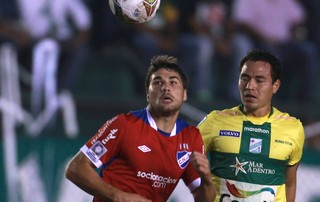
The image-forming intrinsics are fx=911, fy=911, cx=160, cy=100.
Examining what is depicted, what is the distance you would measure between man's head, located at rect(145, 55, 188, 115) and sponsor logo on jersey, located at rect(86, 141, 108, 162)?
44cm

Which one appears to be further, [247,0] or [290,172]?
[247,0]

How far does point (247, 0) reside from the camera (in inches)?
453

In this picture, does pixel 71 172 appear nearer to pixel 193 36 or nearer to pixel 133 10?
pixel 133 10

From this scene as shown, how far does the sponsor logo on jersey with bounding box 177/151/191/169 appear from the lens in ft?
19.1

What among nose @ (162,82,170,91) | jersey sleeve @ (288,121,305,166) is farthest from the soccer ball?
jersey sleeve @ (288,121,305,166)

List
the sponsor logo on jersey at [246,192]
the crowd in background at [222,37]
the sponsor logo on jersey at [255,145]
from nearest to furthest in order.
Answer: the sponsor logo on jersey at [246,192] < the sponsor logo on jersey at [255,145] < the crowd in background at [222,37]

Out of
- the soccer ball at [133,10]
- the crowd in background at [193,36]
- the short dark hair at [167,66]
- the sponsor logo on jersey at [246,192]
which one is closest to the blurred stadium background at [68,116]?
the crowd in background at [193,36]

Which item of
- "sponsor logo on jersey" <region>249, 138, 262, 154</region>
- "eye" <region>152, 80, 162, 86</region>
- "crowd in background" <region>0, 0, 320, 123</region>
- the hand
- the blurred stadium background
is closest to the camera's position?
the hand

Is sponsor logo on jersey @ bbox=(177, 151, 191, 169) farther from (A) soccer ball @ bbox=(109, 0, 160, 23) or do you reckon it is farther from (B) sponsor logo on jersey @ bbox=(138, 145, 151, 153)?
(A) soccer ball @ bbox=(109, 0, 160, 23)

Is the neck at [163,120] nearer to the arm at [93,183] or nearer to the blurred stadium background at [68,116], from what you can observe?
the arm at [93,183]

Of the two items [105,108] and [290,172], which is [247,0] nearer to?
[105,108]

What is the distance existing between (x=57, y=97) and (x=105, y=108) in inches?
26.4

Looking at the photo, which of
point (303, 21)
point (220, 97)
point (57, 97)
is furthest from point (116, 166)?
point (303, 21)

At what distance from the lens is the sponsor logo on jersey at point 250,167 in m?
6.21
